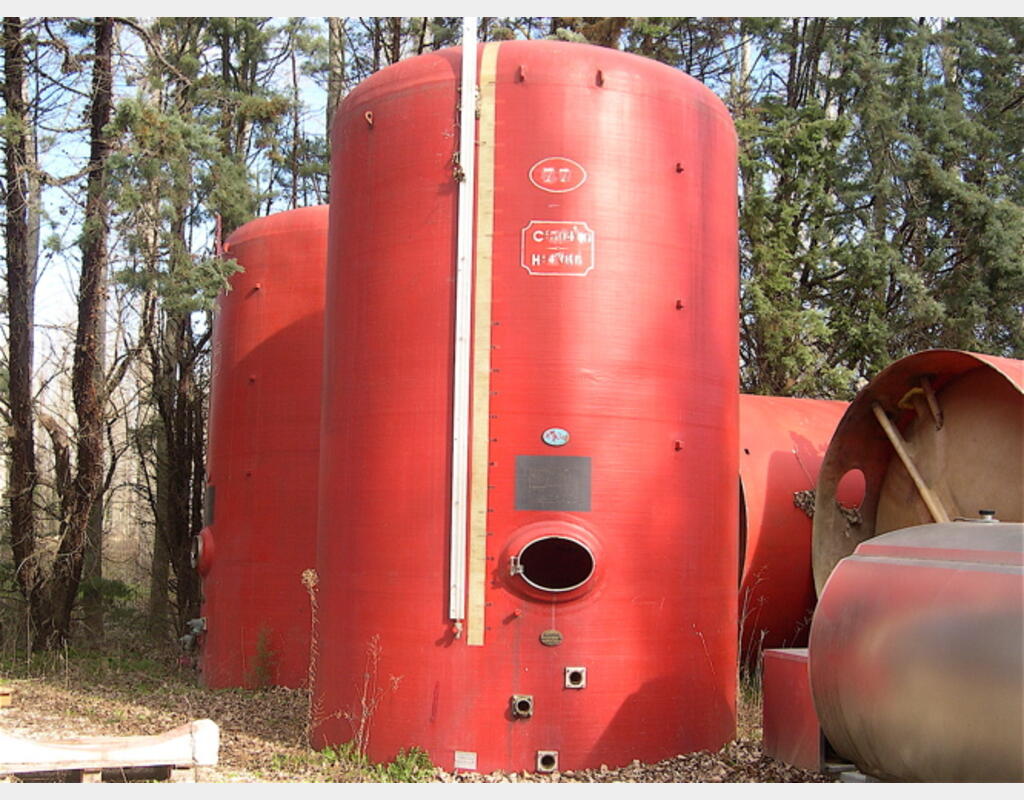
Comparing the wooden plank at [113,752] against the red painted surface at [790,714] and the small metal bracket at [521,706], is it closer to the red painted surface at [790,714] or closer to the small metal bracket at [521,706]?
the small metal bracket at [521,706]

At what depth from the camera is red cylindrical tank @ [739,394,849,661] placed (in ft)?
40.0

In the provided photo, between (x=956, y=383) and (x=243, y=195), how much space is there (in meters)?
11.1

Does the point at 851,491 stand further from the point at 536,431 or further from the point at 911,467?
the point at 536,431

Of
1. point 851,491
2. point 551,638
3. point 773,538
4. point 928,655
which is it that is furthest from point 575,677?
point 773,538

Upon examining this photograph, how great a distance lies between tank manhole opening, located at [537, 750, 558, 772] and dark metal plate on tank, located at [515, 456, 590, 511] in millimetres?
1755

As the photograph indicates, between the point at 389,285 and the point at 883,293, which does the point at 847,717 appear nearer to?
the point at 389,285

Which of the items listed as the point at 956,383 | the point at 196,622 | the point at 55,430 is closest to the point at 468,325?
the point at 956,383

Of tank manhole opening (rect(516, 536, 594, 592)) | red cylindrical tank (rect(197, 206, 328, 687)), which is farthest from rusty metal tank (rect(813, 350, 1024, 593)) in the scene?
red cylindrical tank (rect(197, 206, 328, 687))

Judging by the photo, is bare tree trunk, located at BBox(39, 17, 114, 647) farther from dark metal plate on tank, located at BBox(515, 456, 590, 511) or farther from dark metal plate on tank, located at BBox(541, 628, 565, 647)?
dark metal plate on tank, located at BBox(541, 628, 565, 647)

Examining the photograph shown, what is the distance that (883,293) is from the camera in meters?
20.5

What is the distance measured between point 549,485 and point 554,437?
0.36 m

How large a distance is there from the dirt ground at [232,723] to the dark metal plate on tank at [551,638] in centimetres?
93

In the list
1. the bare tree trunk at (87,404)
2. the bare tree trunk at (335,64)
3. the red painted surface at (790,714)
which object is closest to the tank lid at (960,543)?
the red painted surface at (790,714)

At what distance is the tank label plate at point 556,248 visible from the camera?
8930 millimetres
